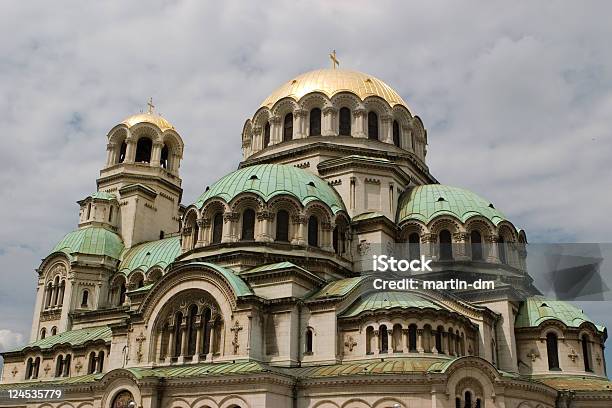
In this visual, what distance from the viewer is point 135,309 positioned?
115 feet

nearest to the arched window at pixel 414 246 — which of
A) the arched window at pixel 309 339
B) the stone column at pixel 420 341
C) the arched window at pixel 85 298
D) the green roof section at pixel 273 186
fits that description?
the green roof section at pixel 273 186

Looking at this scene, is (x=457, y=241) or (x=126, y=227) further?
(x=126, y=227)

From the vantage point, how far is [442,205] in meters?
38.2

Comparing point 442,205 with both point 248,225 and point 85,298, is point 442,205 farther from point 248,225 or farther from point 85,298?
point 85,298

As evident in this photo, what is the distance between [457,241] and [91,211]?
26.2m

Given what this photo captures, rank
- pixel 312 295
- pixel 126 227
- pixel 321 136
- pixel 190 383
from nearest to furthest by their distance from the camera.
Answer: pixel 190 383 < pixel 312 295 < pixel 321 136 < pixel 126 227

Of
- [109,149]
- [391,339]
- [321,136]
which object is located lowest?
[391,339]

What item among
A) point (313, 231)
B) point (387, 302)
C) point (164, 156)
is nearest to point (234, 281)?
point (313, 231)

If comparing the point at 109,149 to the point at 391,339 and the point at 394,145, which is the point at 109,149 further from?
the point at 391,339

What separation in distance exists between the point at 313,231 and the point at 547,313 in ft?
42.8

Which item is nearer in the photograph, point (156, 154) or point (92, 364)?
point (92, 364)

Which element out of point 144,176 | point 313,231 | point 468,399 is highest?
point 144,176

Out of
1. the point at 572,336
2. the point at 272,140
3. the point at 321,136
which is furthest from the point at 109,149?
the point at 572,336

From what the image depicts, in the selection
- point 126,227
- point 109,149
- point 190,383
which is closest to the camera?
point 190,383
